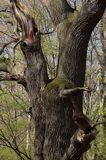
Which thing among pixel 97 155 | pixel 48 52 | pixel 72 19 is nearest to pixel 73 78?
pixel 72 19

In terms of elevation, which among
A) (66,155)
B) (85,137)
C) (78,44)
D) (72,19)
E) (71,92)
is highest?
(72,19)

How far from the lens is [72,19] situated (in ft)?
17.1

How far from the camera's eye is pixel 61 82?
16.4ft

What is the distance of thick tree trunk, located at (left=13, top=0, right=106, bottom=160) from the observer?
4.83 metres

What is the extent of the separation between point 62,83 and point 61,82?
0.08 ft

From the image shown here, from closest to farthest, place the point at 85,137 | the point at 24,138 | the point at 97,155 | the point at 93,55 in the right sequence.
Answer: the point at 85,137 < the point at 97,155 < the point at 24,138 < the point at 93,55

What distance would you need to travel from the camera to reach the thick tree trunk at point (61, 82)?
483 cm

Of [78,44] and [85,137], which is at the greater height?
[78,44]

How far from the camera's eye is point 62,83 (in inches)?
196

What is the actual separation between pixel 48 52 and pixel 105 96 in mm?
2943

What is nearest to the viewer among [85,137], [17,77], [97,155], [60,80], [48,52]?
[85,137]

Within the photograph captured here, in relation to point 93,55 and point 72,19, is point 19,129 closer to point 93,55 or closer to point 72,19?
point 93,55

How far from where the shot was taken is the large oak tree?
15.6 ft

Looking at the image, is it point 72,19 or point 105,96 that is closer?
point 72,19
